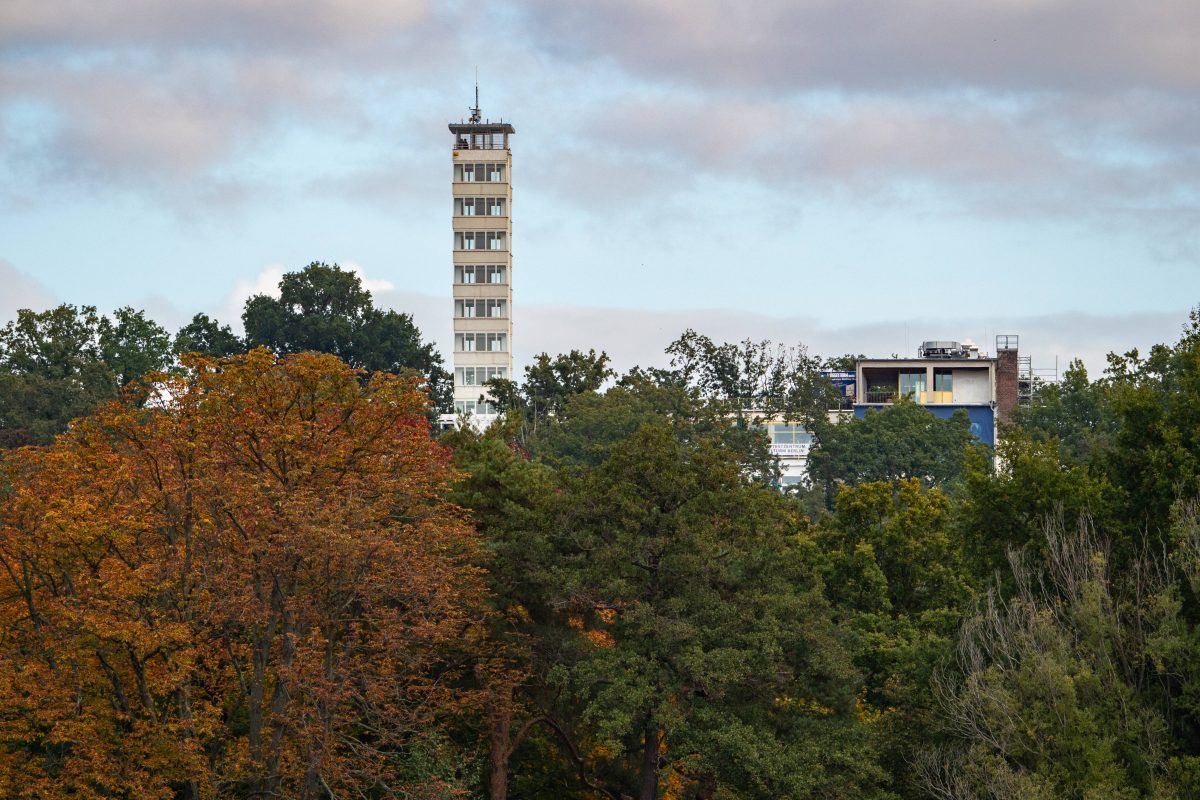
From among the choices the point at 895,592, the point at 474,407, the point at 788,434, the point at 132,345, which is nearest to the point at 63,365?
the point at 132,345

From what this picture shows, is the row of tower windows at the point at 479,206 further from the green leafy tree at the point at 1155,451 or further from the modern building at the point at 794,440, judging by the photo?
the green leafy tree at the point at 1155,451

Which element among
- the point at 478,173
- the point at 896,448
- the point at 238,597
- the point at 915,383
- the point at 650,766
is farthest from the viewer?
the point at 478,173

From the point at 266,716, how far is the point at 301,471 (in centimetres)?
661

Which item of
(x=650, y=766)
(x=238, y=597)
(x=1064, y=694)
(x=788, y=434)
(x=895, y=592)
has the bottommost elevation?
(x=650, y=766)

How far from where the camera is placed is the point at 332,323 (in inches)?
5236

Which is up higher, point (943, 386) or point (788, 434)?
point (943, 386)

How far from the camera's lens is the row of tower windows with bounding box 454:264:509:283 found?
134 metres

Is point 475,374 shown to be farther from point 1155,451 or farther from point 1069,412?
point 1155,451

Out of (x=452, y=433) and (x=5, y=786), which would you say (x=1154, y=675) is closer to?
(x=452, y=433)

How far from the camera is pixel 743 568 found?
4581 cm

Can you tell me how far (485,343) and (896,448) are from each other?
3717cm

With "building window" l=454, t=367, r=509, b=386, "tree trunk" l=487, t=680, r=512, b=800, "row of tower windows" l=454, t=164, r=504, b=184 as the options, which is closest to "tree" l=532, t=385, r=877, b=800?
"tree trunk" l=487, t=680, r=512, b=800

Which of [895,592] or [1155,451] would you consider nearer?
[1155,451]

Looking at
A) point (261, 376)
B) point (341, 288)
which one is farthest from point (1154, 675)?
point (341, 288)
